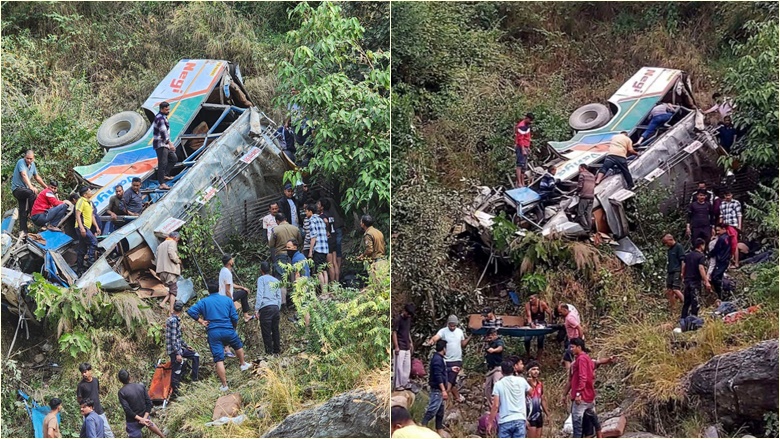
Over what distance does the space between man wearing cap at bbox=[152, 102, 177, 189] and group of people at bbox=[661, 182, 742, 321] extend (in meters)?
4.05

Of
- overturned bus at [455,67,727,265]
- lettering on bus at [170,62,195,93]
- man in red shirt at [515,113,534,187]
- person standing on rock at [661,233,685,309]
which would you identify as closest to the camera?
person standing on rock at [661,233,685,309]

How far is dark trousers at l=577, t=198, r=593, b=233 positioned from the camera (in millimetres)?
8789

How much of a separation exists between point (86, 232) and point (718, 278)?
4.98 m

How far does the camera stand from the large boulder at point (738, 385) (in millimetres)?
8047

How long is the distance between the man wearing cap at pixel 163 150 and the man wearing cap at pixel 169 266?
0.49 m

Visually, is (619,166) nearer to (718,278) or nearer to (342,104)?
(718,278)

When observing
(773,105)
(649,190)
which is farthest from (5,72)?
(773,105)

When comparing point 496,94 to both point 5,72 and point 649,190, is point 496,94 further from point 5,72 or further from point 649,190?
point 5,72

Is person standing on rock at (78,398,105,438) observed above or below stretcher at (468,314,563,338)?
below

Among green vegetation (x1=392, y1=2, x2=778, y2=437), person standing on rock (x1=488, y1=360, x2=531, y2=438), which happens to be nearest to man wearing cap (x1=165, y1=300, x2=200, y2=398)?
green vegetation (x1=392, y1=2, x2=778, y2=437)

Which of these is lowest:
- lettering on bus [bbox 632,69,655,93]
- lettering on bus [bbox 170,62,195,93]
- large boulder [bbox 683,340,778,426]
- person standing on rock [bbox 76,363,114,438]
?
person standing on rock [bbox 76,363,114,438]

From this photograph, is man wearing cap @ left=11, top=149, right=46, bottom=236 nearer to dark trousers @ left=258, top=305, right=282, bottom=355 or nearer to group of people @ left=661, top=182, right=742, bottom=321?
dark trousers @ left=258, top=305, right=282, bottom=355

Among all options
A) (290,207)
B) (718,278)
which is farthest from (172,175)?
(718,278)

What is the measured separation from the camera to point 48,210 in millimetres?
8508
